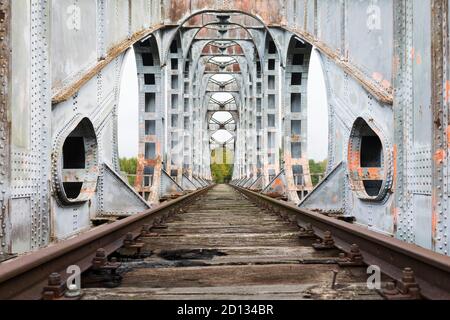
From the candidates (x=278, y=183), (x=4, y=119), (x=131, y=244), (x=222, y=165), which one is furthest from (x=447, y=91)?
(x=222, y=165)

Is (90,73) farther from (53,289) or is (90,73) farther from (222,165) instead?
(222,165)

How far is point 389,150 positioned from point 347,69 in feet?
8.39

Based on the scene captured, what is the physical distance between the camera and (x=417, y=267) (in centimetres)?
324

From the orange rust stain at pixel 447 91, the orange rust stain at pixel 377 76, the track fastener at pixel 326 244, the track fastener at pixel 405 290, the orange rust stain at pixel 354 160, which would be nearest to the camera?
the track fastener at pixel 405 290

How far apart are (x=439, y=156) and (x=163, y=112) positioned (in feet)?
45.5

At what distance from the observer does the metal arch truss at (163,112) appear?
16.1 feet

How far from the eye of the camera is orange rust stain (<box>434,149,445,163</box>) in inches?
174

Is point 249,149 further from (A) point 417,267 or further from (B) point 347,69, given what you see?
(A) point 417,267

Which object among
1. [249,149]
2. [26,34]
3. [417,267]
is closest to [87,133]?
[26,34]

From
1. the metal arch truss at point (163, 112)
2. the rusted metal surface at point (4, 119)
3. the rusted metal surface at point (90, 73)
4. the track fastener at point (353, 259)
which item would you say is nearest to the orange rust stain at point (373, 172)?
the metal arch truss at point (163, 112)

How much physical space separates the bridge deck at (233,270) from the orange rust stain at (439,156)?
1330 mm

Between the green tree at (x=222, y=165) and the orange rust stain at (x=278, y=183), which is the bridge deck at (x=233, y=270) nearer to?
the orange rust stain at (x=278, y=183)

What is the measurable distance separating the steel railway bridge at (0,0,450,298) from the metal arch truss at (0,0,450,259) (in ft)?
0.09
